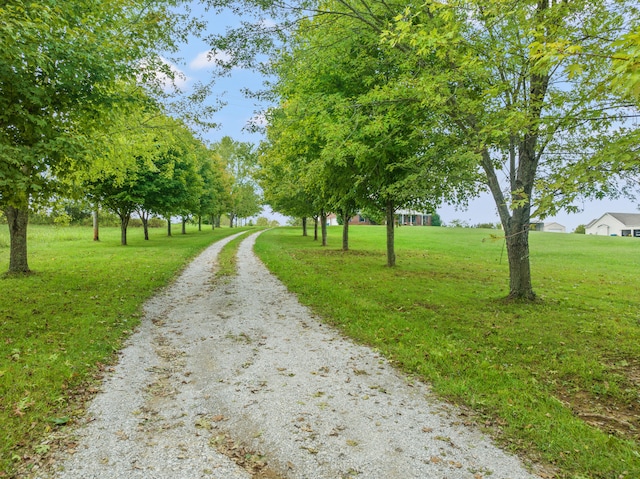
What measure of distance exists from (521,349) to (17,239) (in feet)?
48.7

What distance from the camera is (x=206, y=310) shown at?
28.5 feet

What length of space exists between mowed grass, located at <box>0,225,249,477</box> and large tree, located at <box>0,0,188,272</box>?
8.38 feet

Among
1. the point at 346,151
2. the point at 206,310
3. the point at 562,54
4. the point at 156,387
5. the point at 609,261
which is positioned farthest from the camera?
the point at 609,261

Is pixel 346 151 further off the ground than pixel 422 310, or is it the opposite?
pixel 346 151

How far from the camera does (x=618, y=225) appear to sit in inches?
2410

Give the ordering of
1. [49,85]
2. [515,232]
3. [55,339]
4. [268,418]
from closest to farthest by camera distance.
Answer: [268,418]
[55,339]
[49,85]
[515,232]

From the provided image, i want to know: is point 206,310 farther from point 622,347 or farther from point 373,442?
point 622,347

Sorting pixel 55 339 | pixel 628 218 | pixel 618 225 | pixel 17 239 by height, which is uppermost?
pixel 628 218

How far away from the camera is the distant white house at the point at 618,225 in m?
60.0

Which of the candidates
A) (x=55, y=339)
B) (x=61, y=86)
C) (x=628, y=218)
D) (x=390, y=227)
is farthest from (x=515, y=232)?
(x=628, y=218)

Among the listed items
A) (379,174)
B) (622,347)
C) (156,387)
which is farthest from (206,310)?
(622,347)

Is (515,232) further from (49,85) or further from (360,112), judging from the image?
(49,85)

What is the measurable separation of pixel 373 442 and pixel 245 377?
2.15 meters

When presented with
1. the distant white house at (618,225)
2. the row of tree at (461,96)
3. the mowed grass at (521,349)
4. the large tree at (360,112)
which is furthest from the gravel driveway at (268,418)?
the distant white house at (618,225)
